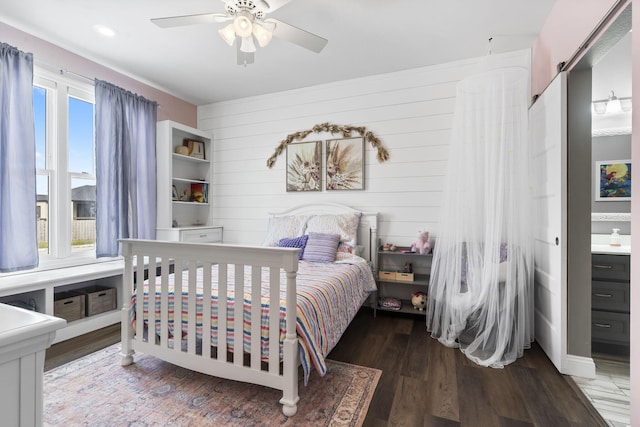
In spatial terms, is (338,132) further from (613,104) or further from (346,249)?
(613,104)

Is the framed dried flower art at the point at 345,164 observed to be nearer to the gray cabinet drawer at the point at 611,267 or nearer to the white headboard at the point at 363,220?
the white headboard at the point at 363,220

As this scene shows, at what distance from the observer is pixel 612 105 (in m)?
2.71

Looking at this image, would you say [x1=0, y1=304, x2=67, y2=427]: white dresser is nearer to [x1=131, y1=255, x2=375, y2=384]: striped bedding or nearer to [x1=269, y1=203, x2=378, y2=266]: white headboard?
[x1=131, y1=255, x2=375, y2=384]: striped bedding

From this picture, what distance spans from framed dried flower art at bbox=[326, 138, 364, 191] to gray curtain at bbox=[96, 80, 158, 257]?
213 cm

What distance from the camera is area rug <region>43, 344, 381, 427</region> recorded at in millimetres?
1634

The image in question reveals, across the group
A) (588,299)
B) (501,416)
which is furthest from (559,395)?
(588,299)

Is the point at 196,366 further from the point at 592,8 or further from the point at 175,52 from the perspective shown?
the point at 592,8

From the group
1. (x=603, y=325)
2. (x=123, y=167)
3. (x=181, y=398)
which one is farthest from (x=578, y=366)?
(x=123, y=167)

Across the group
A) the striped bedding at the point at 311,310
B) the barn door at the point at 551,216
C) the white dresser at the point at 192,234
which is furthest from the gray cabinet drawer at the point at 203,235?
the barn door at the point at 551,216

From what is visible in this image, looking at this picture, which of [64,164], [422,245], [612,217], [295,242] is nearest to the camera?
[612,217]

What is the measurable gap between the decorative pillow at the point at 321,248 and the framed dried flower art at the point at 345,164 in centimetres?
75

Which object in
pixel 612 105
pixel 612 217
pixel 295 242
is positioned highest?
pixel 612 105

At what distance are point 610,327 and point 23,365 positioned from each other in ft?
11.3

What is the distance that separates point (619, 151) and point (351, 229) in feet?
8.51
